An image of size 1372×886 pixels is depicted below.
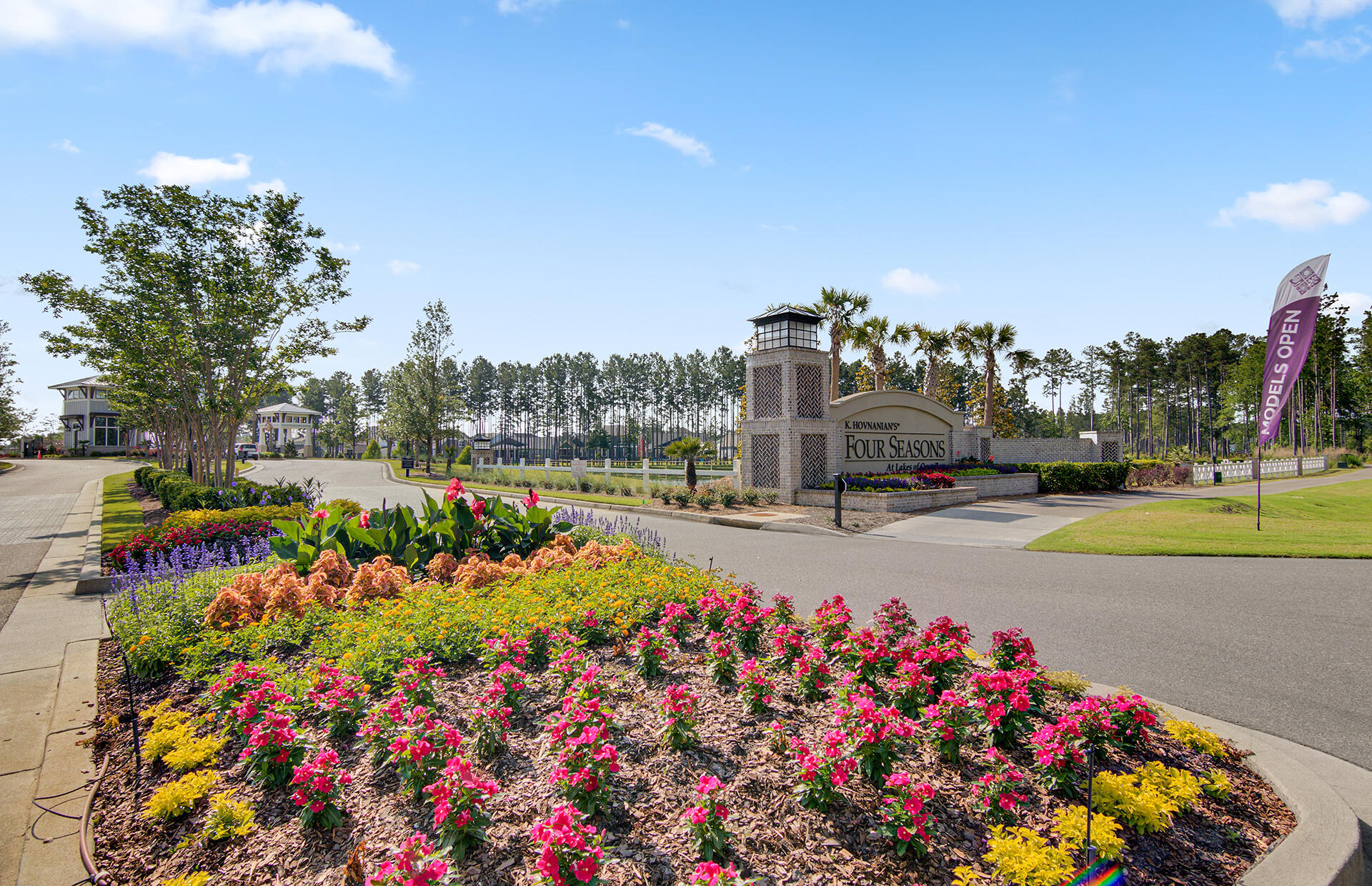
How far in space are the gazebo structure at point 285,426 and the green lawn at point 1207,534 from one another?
83128 mm

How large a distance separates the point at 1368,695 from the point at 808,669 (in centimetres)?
443

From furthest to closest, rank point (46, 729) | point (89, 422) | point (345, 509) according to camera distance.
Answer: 1. point (89, 422)
2. point (345, 509)
3. point (46, 729)

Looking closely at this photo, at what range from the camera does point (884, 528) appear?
1441 cm

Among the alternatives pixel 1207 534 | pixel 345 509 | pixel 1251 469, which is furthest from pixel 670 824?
pixel 1251 469

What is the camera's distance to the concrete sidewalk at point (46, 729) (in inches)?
117

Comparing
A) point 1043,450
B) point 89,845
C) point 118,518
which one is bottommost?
point 89,845

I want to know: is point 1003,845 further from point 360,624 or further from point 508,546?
point 508,546

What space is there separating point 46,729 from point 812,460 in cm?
1710

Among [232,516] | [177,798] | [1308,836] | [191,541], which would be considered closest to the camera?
[1308,836]

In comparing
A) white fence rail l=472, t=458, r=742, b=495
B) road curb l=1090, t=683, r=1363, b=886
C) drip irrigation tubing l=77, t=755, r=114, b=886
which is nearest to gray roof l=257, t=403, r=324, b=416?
white fence rail l=472, t=458, r=742, b=495

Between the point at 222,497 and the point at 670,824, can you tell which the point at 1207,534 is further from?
the point at 222,497

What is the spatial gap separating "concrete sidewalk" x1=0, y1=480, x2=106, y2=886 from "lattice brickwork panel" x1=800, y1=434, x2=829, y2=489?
15743 millimetres

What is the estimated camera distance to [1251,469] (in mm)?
33562

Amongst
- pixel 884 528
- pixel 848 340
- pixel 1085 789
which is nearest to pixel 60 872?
pixel 1085 789
